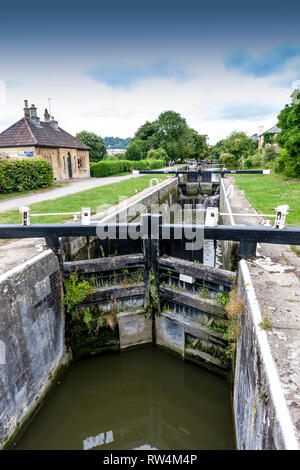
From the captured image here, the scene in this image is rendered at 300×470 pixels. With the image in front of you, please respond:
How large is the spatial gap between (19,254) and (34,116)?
21.3 m

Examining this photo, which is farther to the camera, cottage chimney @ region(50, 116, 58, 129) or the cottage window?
the cottage window

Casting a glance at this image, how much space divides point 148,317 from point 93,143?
125 ft

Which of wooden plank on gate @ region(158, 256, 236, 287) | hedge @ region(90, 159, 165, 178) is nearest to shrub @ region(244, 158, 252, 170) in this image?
hedge @ region(90, 159, 165, 178)

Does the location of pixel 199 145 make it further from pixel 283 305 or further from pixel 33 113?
pixel 283 305

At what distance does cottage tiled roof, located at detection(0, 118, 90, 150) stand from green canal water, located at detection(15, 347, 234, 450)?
18481 mm

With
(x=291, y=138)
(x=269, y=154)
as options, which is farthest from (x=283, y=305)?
(x=269, y=154)

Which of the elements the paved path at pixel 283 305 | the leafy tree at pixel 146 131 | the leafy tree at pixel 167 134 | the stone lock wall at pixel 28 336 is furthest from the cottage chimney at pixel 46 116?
the paved path at pixel 283 305

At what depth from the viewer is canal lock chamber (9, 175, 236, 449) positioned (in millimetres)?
5289

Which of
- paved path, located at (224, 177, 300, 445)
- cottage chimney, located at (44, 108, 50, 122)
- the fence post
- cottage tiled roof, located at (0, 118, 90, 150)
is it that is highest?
cottage chimney, located at (44, 108, 50, 122)

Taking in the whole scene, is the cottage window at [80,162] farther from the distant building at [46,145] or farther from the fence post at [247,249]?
the fence post at [247,249]

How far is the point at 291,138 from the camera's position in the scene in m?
14.2

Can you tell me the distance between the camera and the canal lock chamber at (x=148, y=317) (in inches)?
208

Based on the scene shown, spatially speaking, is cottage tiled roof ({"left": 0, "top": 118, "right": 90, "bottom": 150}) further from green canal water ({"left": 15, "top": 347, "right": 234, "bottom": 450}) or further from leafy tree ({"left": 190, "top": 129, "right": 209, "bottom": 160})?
leafy tree ({"left": 190, "top": 129, "right": 209, "bottom": 160})

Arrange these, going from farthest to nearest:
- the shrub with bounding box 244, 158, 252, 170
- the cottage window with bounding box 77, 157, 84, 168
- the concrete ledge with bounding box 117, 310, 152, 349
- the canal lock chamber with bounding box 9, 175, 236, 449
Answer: the shrub with bounding box 244, 158, 252, 170 < the cottage window with bounding box 77, 157, 84, 168 < the concrete ledge with bounding box 117, 310, 152, 349 < the canal lock chamber with bounding box 9, 175, 236, 449
